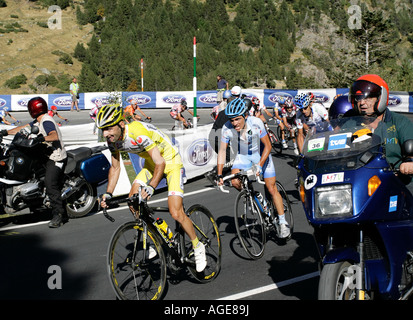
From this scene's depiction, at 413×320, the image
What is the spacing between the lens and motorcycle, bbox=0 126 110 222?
26.5 feet

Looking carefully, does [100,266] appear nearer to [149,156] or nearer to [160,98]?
[149,156]

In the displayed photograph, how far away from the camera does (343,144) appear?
13.2ft

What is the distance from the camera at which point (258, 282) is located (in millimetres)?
5527

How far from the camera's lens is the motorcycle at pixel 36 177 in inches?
318

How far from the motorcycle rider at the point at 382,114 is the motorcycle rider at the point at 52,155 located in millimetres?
5257

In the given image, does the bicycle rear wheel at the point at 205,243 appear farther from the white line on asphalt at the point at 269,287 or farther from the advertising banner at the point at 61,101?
the advertising banner at the point at 61,101

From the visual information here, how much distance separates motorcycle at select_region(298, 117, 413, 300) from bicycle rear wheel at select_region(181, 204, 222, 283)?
5.83ft

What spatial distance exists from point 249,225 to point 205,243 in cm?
98

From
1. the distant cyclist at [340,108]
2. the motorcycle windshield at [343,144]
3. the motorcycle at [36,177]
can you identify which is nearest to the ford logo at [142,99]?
the motorcycle at [36,177]

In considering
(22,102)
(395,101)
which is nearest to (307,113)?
(395,101)

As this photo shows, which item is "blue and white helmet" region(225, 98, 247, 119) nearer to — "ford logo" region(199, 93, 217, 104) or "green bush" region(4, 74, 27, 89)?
"ford logo" region(199, 93, 217, 104)
